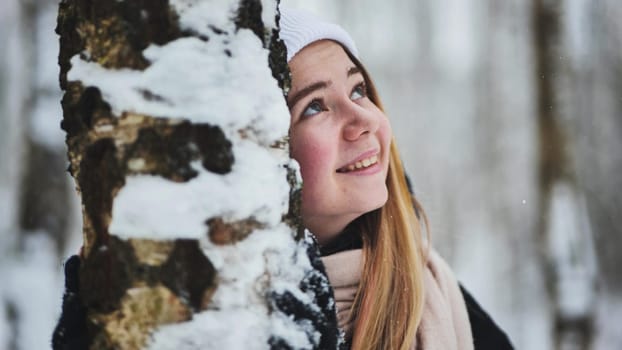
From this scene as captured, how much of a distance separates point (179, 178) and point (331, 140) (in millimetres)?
632

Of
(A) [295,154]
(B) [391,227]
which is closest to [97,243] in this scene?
(A) [295,154]

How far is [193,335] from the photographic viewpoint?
0.97 m

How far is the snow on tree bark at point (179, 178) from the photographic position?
97cm

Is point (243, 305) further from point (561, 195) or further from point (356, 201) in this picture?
point (561, 195)

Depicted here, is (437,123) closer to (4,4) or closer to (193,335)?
(4,4)

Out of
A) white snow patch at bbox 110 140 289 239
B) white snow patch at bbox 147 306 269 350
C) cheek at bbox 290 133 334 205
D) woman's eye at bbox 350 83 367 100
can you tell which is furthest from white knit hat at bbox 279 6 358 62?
white snow patch at bbox 147 306 269 350

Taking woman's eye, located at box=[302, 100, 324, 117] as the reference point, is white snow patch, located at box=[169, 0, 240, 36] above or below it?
above

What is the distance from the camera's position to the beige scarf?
1676 millimetres

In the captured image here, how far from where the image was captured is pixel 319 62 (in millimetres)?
1627

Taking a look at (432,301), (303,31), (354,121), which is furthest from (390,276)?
(303,31)

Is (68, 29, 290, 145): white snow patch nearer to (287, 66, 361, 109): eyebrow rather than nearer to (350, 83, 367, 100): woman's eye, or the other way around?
(287, 66, 361, 109): eyebrow

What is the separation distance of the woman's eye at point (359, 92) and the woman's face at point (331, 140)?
0.04m

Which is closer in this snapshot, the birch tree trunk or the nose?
the nose

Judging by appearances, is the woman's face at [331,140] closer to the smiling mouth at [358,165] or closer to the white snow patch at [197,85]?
the smiling mouth at [358,165]
